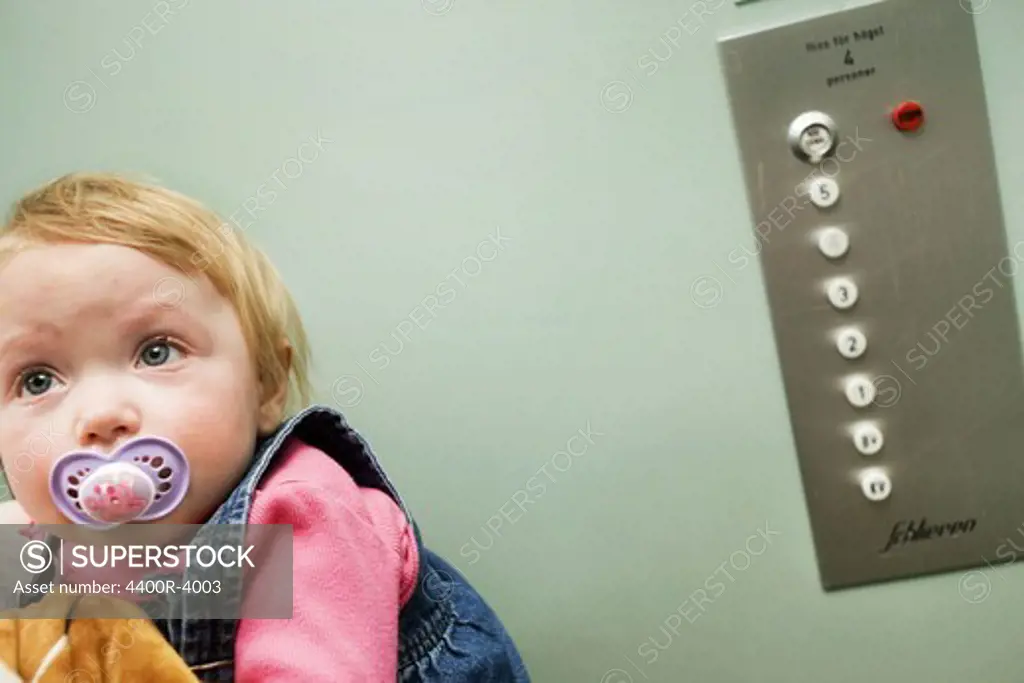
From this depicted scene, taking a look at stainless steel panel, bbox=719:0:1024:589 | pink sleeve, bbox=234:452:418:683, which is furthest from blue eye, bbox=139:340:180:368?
stainless steel panel, bbox=719:0:1024:589

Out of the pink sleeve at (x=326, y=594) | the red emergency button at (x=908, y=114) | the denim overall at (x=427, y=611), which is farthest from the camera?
the red emergency button at (x=908, y=114)

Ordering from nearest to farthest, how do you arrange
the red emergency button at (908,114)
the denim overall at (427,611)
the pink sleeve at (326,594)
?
the pink sleeve at (326,594) → the denim overall at (427,611) → the red emergency button at (908,114)

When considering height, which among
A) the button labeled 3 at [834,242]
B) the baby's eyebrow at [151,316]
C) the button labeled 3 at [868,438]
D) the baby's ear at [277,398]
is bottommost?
the button labeled 3 at [868,438]

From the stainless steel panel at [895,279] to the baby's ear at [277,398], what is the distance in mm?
453

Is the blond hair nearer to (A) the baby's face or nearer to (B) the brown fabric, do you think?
(A) the baby's face

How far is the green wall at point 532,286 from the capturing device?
0.75 m

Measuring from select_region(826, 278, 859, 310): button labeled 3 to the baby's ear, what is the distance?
0.50 meters

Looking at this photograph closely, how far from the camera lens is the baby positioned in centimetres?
47

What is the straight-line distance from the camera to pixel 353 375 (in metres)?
0.78

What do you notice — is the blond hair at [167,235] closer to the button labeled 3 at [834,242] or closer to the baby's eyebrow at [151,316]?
the baby's eyebrow at [151,316]

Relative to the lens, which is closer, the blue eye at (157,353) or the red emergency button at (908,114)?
the blue eye at (157,353)

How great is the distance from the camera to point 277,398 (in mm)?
589

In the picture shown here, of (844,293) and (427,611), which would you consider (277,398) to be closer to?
(427,611)

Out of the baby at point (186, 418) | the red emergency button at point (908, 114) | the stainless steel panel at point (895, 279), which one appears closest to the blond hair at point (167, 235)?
the baby at point (186, 418)
